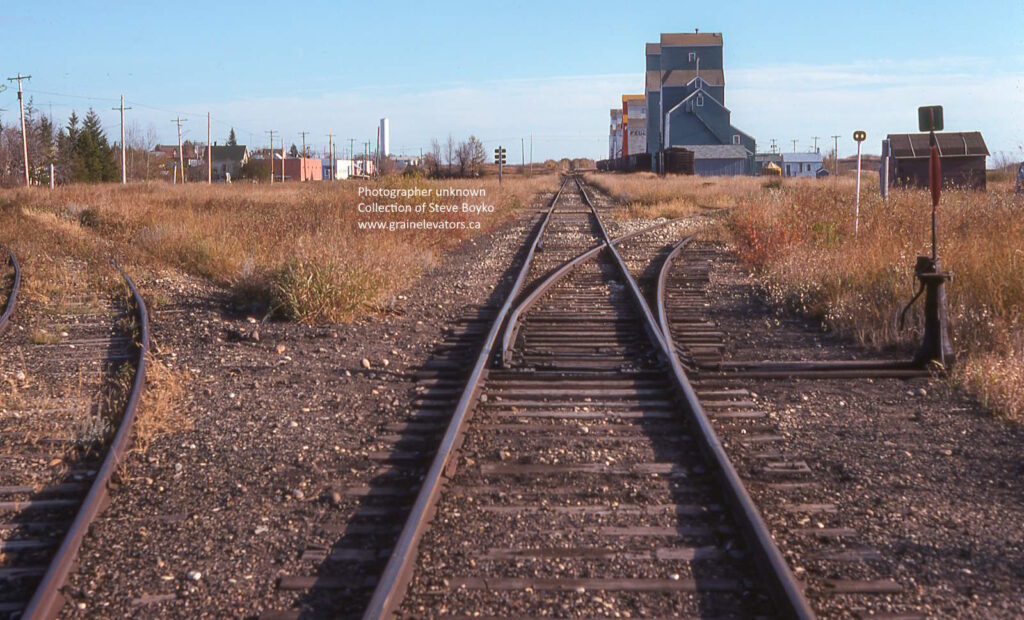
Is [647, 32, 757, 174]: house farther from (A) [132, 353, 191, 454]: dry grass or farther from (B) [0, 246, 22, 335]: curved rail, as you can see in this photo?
(A) [132, 353, 191, 454]: dry grass

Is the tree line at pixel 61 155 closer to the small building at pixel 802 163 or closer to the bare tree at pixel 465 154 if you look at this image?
the bare tree at pixel 465 154

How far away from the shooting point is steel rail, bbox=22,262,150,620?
11.7 feet

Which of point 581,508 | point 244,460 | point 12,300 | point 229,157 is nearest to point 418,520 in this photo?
point 581,508

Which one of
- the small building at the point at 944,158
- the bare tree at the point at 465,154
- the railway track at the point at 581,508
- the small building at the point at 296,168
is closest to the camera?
the railway track at the point at 581,508

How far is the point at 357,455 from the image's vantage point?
217 inches

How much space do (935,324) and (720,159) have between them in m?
69.7

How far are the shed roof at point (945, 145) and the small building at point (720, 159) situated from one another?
36486 millimetres

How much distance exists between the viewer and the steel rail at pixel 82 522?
11.7 ft

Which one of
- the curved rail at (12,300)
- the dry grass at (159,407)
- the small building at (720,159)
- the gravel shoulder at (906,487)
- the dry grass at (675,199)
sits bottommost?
the gravel shoulder at (906,487)

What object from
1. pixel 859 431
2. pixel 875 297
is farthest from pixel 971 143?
pixel 859 431

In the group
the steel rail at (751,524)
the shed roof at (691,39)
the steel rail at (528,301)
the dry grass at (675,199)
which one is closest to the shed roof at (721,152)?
the shed roof at (691,39)

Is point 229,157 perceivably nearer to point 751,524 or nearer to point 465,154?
point 465,154

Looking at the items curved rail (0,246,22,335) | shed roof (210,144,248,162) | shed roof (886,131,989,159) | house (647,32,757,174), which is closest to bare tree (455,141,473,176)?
house (647,32,757,174)

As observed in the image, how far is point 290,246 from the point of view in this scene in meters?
12.7
